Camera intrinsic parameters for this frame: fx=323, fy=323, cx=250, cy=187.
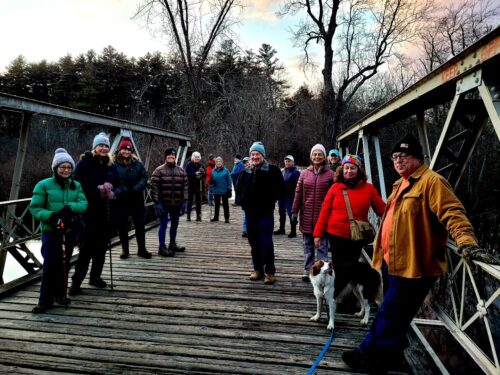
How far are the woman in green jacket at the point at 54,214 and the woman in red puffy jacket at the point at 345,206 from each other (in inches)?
121

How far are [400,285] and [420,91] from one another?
1.94 meters

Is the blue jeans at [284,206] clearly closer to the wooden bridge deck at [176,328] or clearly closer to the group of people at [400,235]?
the wooden bridge deck at [176,328]

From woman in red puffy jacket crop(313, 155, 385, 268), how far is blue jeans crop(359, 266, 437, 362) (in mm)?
1141

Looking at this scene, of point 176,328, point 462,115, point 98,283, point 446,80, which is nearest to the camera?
point 446,80

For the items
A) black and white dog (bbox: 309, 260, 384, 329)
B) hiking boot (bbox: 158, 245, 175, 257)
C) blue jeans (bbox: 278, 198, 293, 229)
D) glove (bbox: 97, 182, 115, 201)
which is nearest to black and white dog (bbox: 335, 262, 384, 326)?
black and white dog (bbox: 309, 260, 384, 329)

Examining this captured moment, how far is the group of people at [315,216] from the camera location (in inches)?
92.2

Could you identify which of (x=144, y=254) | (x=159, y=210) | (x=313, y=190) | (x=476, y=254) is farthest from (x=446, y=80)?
(x=144, y=254)

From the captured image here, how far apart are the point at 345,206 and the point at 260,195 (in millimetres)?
1308

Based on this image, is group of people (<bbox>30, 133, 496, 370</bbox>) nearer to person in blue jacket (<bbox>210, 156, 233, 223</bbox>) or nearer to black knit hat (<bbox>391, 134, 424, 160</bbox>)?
black knit hat (<bbox>391, 134, 424, 160</bbox>)

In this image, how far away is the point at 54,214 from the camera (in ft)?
12.3

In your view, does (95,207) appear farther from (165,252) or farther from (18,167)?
(165,252)

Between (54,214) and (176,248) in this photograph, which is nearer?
(54,214)

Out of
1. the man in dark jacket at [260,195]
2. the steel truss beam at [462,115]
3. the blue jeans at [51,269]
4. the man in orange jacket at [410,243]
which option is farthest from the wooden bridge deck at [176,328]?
the steel truss beam at [462,115]

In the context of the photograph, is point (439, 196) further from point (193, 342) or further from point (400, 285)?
point (193, 342)
